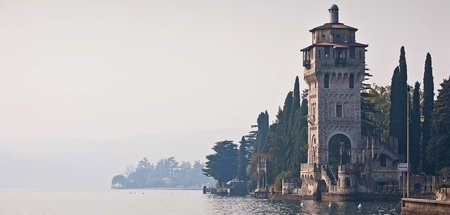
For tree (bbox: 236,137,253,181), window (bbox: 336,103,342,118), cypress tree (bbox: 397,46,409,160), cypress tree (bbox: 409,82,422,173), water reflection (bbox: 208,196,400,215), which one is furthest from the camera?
tree (bbox: 236,137,253,181)

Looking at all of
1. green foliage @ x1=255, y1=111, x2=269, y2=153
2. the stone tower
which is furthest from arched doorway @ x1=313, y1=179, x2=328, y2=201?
green foliage @ x1=255, y1=111, x2=269, y2=153

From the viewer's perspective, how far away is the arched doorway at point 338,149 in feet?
410

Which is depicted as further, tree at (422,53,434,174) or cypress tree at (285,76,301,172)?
cypress tree at (285,76,301,172)

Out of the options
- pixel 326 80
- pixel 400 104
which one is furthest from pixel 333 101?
pixel 400 104

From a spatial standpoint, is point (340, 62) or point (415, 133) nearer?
point (415, 133)

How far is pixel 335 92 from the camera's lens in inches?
4882

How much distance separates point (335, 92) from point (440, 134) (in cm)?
1724

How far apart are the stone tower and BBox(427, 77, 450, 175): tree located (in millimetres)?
12619

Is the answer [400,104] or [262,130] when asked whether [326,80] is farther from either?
[262,130]

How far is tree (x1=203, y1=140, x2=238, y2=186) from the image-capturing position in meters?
176

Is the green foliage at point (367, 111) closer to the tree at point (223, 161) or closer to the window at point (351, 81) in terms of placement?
the window at point (351, 81)

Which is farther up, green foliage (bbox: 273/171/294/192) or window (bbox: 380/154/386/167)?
window (bbox: 380/154/386/167)

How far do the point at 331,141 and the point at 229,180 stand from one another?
54224 mm

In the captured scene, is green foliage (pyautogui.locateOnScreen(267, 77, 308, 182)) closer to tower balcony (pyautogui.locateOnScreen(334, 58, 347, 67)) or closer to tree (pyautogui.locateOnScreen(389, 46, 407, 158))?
tower balcony (pyautogui.locateOnScreen(334, 58, 347, 67))
